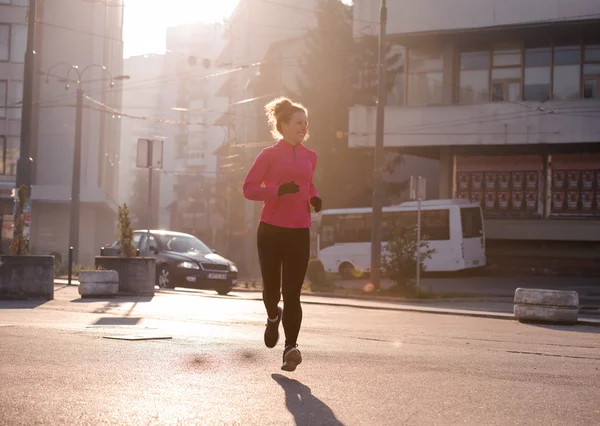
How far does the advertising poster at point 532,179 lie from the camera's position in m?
42.0

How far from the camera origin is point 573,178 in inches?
1631

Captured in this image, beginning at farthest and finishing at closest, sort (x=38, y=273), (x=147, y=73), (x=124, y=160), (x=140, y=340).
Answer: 1. (x=147, y=73)
2. (x=124, y=160)
3. (x=38, y=273)
4. (x=140, y=340)

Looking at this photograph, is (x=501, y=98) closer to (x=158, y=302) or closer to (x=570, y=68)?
(x=570, y=68)

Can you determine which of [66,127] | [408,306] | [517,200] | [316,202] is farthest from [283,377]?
[66,127]

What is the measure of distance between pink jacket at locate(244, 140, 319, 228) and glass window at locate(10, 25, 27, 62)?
57.4m

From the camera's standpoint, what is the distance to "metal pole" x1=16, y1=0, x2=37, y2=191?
25016mm

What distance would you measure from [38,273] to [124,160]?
165 meters

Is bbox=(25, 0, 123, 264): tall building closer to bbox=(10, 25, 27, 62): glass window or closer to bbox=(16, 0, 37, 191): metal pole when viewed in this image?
bbox=(10, 25, 27, 62): glass window

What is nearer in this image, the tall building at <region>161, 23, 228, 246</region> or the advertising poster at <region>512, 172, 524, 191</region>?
the advertising poster at <region>512, 172, 524, 191</region>

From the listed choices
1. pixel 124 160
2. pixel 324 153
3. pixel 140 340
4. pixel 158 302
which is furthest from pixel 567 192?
pixel 124 160

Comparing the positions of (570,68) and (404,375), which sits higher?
(570,68)

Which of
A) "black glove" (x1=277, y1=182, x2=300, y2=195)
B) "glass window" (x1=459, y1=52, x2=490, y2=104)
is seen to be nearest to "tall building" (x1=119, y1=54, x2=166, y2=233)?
"glass window" (x1=459, y1=52, x2=490, y2=104)

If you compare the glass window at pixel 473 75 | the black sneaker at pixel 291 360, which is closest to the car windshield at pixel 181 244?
the glass window at pixel 473 75

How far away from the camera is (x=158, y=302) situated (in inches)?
677
